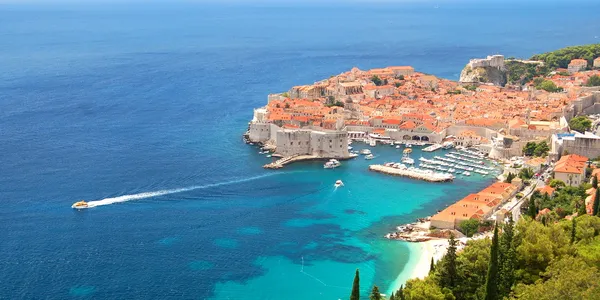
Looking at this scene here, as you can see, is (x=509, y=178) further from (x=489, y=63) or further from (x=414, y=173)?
(x=489, y=63)

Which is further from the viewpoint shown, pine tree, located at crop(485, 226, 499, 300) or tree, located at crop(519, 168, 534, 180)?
tree, located at crop(519, 168, 534, 180)

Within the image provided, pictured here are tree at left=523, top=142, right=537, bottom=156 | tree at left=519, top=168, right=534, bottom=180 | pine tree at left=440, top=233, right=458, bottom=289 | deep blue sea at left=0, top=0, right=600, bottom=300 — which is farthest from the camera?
tree at left=523, top=142, right=537, bottom=156

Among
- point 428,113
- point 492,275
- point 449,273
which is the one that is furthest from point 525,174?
point 492,275

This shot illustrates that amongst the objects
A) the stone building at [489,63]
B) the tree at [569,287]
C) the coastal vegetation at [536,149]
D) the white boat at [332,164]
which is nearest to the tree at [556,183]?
the coastal vegetation at [536,149]

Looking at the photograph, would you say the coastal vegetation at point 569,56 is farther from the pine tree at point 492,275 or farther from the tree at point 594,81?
the pine tree at point 492,275

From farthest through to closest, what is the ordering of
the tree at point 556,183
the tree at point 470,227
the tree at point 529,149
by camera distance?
the tree at point 529,149 → the tree at point 556,183 → the tree at point 470,227

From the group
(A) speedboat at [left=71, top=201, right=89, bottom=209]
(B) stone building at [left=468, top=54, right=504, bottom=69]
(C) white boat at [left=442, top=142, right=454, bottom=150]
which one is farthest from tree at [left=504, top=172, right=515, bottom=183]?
(B) stone building at [left=468, top=54, right=504, bottom=69]

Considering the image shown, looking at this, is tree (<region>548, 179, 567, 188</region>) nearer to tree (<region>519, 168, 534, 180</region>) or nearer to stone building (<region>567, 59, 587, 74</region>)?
tree (<region>519, 168, 534, 180</region>)
